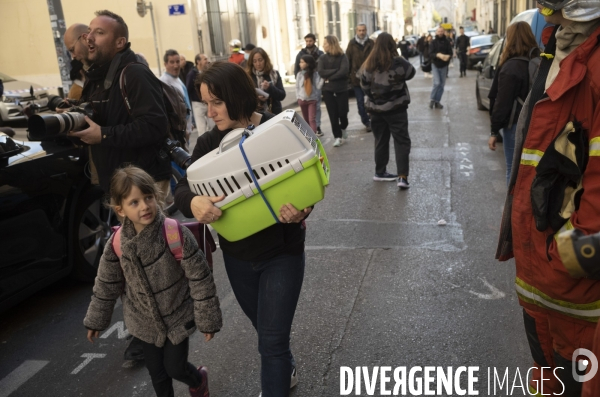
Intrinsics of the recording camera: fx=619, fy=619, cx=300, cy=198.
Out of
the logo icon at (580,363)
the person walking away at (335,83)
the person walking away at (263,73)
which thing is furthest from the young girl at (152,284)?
the person walking away at (335,83)

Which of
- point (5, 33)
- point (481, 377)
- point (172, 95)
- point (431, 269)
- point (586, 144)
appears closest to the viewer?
point (586, 144)

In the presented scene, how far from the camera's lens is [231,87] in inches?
106

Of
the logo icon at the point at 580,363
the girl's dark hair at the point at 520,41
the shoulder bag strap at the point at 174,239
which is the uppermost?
the girl's dark hair at the point at 520,41

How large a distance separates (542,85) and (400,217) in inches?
161

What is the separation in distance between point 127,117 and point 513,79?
140 inches

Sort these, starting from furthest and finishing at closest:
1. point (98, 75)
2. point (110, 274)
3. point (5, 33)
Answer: point (5, 33) < point (98, 75) < point (110, 274)

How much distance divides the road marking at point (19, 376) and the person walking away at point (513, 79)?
4.04m

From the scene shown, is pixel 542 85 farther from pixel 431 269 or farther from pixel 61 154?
pixel 61 154

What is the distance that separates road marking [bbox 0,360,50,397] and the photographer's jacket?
1.23 metres

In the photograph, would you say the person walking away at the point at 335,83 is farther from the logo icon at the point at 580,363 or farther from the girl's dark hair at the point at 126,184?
the logo icon at the point at 580,363

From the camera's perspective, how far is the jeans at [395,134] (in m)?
7.13

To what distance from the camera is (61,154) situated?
4.65 m

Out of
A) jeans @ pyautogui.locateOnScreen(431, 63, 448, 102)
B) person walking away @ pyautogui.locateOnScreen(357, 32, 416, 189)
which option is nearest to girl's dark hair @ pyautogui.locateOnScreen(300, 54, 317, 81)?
person walking away @ pyautogui.locateOnScreen(357, 32, 416, 189)

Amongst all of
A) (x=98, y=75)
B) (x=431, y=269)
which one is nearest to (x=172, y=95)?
(x=98, y=75)
